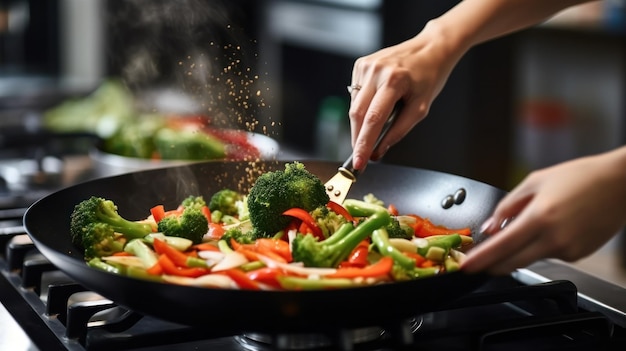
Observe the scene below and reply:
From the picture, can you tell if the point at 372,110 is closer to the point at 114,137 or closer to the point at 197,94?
the point at 197,94

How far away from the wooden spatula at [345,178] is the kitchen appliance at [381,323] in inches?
10.7

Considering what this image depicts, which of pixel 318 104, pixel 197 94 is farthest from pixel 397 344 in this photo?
pixel 318 104

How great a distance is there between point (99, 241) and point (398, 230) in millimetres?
458

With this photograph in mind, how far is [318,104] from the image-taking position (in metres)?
4.64

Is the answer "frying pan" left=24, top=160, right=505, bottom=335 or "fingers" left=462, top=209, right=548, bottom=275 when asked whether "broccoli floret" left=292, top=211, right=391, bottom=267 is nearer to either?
"frying pan" left=24, top=160, right=505, bottom=335

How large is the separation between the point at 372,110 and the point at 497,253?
0.53 m

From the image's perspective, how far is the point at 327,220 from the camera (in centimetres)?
134

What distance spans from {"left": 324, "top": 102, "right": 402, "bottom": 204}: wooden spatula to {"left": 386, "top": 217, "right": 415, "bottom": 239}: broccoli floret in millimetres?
144

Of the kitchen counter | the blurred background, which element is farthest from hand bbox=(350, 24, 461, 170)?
the blurred background

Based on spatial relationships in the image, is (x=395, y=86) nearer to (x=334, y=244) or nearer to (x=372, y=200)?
(x=372, y=200)

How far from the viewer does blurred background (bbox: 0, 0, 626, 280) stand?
141 inches

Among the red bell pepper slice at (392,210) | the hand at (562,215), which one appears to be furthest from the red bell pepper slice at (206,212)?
the hand at (562,215)

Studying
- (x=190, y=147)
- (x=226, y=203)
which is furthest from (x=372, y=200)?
(x=190, y=147)

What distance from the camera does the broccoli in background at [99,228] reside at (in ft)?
4.40
